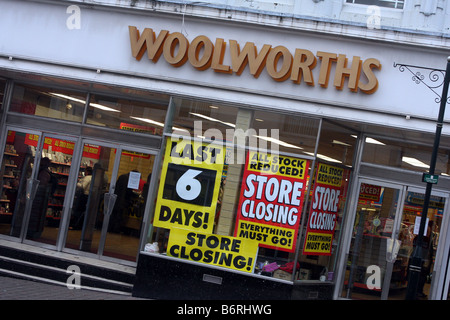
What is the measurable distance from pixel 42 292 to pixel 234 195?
3.62 metres

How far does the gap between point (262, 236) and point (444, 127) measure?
3.49 m

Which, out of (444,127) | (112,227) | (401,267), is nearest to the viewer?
(444,127)

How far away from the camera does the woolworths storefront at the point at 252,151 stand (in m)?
9.81

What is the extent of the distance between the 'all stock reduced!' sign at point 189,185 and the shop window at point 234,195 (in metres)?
0.02

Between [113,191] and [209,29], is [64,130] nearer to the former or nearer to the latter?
[113,191]

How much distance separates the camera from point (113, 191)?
38.4ft

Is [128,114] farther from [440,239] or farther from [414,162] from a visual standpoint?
[440,239]

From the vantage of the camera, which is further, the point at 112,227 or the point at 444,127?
the point at 112,227

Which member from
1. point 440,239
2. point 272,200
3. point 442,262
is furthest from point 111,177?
point 442,262

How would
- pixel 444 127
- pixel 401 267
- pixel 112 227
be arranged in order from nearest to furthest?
pixel 444 127 < pixel 401 267 < pixel 112 227

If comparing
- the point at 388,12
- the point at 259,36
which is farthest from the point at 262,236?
the point at 388,12

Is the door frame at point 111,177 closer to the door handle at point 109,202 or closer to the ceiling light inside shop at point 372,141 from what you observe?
the door handle at point 109,202

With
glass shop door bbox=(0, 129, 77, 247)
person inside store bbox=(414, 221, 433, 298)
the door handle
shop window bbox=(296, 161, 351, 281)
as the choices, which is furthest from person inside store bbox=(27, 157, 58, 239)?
person inside store bbox=(414, 221, 433, 298)

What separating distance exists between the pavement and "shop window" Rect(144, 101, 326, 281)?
1.13 metres
